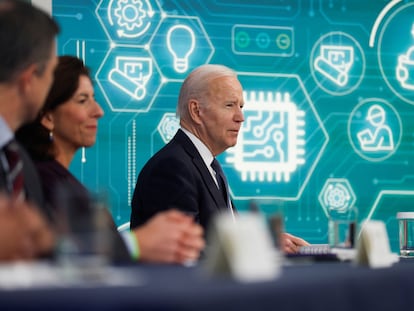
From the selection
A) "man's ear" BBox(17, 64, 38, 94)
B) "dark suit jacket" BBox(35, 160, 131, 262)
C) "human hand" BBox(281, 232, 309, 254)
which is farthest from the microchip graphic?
"man's ear" BBox(17, 64, 38, 94)

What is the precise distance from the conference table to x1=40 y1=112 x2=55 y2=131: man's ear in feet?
4.31

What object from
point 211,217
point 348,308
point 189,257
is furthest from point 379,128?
point 348,308

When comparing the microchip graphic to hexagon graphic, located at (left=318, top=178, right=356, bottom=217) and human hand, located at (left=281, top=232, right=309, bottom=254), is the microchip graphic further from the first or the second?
human hand, located at (left=281, top=232, right=309, bottom=254)

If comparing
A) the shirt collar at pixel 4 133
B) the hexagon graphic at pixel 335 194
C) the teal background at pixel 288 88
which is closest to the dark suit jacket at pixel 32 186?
the shirt collar at pixel 4 133

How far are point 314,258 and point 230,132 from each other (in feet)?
4.91

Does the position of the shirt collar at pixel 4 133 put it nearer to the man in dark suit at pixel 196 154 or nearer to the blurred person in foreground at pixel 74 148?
the blurred person in foreground at pixel 74 148

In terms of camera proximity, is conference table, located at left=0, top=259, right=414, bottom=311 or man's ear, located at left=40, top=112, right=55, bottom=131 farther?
man's ear, located at left=40, top=112, right=55, bottom=131

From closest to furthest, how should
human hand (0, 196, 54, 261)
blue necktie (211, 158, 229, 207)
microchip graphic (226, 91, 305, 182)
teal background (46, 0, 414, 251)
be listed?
human hand (0, 196, 54, 261) < blue necktie (211, 158, 229, 207) < teal background (46, 0, 414, 251) < microchip graphic (226, 91, 305, 182)

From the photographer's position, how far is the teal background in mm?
4160

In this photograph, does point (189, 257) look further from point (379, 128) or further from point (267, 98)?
point (379, 128)

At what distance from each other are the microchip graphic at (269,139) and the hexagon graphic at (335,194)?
0.21 m

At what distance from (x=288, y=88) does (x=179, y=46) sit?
0.64m

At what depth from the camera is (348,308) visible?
4.34 feet

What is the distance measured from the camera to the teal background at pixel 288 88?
4.16 m
